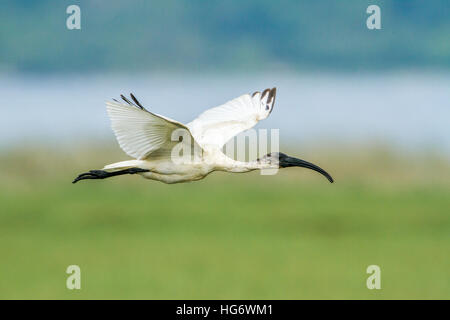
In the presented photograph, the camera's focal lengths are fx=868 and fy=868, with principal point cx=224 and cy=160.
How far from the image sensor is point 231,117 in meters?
11.0

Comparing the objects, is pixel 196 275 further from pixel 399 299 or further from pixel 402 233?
pixel 402 233

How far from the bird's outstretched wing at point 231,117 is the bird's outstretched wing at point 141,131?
841 millimetres

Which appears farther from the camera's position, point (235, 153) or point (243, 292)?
point (243, 292)

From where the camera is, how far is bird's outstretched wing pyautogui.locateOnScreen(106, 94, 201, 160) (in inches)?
356

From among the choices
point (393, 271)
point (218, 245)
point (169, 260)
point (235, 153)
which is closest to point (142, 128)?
point (235, 153)

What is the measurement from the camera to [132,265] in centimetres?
6944

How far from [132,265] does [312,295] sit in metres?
18.8

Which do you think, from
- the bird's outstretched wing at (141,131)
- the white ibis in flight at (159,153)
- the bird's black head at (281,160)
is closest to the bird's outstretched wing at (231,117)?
the white ibis in flight at (159,153)

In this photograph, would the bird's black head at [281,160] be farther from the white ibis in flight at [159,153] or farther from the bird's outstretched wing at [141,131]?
the bird's outstretched wing at [141,131]

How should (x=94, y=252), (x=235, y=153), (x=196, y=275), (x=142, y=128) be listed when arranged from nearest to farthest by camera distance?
1. (x=142, y=128)
2. (x=235, y=153)
3. (x=196, y=275)
4. (x=94, y=252)

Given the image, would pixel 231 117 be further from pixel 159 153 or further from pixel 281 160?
pixel 159 153

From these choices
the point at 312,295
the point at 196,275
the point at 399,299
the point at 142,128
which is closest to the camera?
the point at 142,128

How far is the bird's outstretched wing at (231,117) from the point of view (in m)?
10.4

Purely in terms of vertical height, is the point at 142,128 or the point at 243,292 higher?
the point at 142,128
